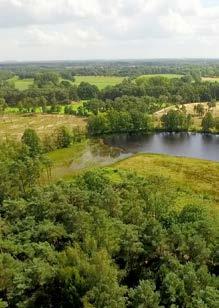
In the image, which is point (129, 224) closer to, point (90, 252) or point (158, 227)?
point (158, 227)

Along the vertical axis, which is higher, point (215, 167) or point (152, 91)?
point (152, 91)

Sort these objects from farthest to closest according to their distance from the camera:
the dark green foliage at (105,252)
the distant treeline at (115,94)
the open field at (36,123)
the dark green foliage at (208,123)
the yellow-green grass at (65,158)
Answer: the distant treeline at (115,94) → the open field at (36,123) → the dark green foliage at (208,123) → the yellow-green grass at (65,158) → the dark green foliage at (105,252)

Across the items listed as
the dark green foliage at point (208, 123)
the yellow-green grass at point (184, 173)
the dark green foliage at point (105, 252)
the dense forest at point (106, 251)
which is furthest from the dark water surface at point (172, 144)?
the dark green foliage at point (105, 252)

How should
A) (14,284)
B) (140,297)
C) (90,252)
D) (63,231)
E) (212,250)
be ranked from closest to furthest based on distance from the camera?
(140,297) → (14,284) → (90,252) → (212,250) → (63,231)

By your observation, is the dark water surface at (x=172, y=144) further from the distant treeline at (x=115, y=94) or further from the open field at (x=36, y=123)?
the distant treeline at (x=115, y=94)

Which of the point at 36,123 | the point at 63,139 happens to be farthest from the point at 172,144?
the point at 36,123

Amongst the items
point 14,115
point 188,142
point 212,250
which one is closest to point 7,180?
point 212,250

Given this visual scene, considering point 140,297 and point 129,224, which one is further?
point 129,224
